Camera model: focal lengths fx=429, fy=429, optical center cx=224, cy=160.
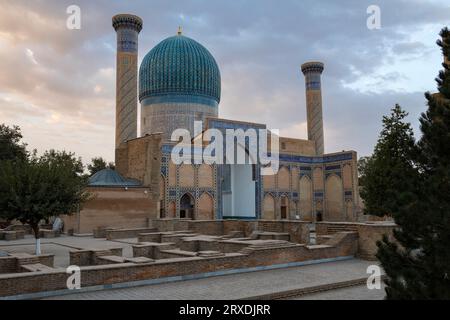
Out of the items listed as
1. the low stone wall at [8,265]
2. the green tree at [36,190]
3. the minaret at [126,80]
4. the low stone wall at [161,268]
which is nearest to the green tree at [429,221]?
the low stone wall at [161,268]

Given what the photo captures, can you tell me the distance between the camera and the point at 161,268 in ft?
27.6

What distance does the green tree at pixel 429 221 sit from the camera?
Result: 3795 mm

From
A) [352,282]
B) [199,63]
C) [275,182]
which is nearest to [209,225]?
[352,282]

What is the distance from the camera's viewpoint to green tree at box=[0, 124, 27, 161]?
24.7 m

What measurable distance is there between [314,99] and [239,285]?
31583 mm

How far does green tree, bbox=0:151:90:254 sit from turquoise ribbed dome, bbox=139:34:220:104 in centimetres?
1952

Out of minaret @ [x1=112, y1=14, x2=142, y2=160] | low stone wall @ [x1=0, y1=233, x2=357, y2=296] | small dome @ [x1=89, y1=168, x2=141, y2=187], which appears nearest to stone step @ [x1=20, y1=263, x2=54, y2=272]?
low stone wall @ [x1=0, y1=233, x2=357, y2=296]

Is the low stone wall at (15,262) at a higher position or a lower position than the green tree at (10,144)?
lower

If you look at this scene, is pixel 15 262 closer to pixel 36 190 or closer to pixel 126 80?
pixel 36 190

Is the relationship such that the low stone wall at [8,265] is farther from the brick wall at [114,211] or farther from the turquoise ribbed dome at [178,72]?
the turquoise ribbed dome at [178,72]

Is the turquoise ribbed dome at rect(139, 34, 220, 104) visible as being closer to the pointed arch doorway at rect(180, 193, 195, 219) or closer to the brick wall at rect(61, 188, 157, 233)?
the pointed arch doorway at rect(180, 193, 195, 219)

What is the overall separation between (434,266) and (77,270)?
5821 mm

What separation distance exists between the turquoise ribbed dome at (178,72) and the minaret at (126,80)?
10.0ft
